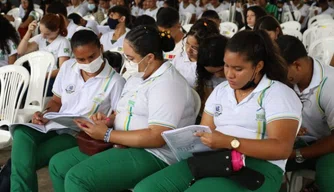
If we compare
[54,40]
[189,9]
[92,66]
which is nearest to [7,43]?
[54,40]

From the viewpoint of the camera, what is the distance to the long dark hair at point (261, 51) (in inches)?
73.3

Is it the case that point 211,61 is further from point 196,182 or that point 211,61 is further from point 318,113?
point 196,182

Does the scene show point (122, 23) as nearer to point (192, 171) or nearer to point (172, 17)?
point (172, 17)

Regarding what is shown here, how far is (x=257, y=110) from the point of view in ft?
6.13

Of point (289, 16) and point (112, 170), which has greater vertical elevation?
point (112, 170)

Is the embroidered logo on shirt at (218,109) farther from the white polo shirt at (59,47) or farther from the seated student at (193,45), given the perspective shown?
the white polo shirt at (59,47)

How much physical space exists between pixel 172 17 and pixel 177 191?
220 cm

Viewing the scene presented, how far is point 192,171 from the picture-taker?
1.84 metres

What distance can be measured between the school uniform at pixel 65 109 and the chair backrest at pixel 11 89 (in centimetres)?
45

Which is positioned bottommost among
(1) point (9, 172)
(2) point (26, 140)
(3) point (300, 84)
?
(1) point (9, 172)

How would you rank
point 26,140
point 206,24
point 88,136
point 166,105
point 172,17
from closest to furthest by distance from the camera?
point 166,105 < point 88,136 < point 26,140 < point 206,24 < point 172,17

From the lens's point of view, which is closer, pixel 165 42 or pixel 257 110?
pixel 257 110

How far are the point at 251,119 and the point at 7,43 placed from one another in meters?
2.67

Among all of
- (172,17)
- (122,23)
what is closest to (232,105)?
(172,17)
